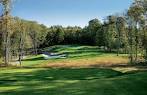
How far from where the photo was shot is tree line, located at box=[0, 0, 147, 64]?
73.0 meters

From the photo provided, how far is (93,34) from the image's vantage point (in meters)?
164

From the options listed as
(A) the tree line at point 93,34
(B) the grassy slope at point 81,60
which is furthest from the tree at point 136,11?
(B) the grassy slope at point 81,60

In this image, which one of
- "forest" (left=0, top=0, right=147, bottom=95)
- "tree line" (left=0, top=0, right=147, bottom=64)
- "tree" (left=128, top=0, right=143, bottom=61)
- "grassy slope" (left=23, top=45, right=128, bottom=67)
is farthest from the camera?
"grassy slope" (left=23, top=45, right=128, bottom=67)

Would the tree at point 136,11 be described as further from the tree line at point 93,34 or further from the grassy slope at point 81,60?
the grassy slope at point 81,60

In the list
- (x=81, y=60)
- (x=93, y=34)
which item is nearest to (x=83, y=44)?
(x=93, y=34)

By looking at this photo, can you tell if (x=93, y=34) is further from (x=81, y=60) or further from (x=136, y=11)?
(x=136, y=11)

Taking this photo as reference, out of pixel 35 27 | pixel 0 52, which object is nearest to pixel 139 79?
pixel 0 52

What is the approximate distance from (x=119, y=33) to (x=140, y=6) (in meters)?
44.1

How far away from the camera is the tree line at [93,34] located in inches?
2874

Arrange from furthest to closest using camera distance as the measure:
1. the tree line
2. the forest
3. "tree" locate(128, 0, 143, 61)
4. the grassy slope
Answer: the grassy slope
the tree line
"tree" locate(128, 0, 143, 61)
the forest

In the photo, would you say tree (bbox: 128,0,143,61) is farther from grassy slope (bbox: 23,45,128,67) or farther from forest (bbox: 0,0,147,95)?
grassy slope (bbox: 23,45,128,67)

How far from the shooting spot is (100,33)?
12850cm

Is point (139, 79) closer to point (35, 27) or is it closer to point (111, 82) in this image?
point (111, 82)

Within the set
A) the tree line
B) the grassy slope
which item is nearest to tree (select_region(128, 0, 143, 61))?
the tree line
